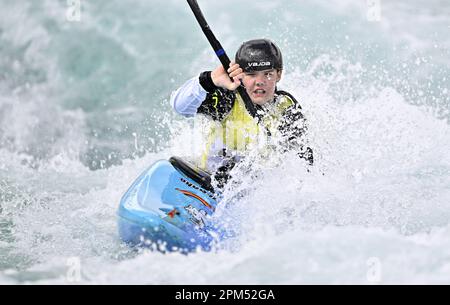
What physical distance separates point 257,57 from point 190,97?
47 centimetres

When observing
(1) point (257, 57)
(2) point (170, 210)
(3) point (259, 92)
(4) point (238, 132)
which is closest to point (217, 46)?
(1) point (257, 57)

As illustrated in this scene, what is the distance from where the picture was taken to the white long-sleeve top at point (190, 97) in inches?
158

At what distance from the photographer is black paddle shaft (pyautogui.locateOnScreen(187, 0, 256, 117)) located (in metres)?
3.75

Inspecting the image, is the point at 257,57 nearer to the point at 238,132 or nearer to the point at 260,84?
the point at 260,84

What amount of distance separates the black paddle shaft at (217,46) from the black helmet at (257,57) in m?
0.18

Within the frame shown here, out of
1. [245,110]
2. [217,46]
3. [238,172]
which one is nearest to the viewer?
[217,46]

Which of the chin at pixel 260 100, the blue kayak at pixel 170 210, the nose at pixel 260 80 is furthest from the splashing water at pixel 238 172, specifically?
the nose at pixel 260 80

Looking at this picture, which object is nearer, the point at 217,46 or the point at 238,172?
the point at 217,46

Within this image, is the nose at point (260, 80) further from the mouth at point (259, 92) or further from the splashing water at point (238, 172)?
the splashing water at point (238, 172)

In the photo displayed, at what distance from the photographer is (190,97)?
405cm

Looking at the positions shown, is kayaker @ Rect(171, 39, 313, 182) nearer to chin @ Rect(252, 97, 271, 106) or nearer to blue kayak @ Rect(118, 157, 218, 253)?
chin @ Rect(252, 97, 271, 106)

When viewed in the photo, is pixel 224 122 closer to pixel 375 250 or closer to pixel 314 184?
pixel 314 184

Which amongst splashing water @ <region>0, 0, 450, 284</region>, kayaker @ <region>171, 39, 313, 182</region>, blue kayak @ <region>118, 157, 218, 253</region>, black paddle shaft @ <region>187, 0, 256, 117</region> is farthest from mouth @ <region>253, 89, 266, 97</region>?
blue kayak @ <region>118, 157, 218, 253</region>

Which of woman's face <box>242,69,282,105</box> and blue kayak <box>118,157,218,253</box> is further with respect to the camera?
woman's face <box>242,69,282,105</box>
